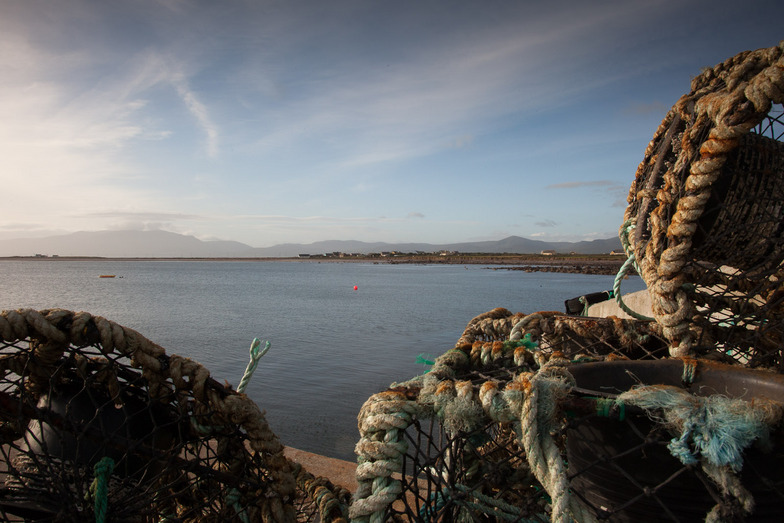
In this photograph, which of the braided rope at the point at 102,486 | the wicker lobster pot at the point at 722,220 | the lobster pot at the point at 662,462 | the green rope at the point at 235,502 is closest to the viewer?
the lobster pot at the point at 662,462

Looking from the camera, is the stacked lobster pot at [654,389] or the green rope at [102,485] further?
the green rope at [102,485]

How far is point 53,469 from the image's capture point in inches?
62.4

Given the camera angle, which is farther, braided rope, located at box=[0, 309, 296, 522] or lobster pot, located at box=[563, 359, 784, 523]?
braided rope, located at box=[0, 309, 296, 522]

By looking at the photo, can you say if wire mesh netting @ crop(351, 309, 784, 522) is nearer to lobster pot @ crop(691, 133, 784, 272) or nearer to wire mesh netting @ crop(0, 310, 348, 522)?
wire mesh netting @ crop(0, 310, 348, 522)

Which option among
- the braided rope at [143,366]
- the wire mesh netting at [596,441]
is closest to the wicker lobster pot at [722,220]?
the wire mesh netting at [596,441]

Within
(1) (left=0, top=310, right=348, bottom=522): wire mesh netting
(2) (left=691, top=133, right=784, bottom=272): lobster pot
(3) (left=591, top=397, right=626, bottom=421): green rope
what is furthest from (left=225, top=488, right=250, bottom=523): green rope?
(2) (left=691, top=133, right=784, bottom=272): lobster pot

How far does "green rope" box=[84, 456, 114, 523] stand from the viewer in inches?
59.5

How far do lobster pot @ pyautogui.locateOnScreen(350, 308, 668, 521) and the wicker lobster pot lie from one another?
0.36 meters

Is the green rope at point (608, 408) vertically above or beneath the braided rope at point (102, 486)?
above

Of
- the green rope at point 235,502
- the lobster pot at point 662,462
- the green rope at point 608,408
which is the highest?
the green rope at point 608,408

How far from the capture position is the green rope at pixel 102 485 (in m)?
1.51

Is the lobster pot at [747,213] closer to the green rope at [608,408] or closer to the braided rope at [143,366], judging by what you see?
the green rope at [608,408]

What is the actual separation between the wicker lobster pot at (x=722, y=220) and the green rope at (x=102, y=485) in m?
2.26

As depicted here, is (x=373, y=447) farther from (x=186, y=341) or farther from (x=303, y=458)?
(x=186, y=341)
